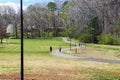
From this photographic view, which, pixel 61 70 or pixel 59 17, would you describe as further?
pixel 59 17

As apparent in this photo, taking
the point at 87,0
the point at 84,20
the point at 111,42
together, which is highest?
the point at 87,0

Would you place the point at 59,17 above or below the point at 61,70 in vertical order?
above

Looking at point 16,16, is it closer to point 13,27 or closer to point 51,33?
point 13,27

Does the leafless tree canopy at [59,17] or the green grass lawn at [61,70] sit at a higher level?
the leafless tree canopy at [59,17]

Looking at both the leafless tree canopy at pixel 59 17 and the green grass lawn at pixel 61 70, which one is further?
the leafless tree canopy at pixel 59 17

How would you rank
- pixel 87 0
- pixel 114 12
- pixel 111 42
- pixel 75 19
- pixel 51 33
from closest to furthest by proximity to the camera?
pixel 111 42 → pixel 114 12 → pixel 87 0 → pixel 75 19 → pixel 51 33

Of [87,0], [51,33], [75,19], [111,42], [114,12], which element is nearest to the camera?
[111,42]

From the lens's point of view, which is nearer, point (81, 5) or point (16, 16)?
point (81, 5)

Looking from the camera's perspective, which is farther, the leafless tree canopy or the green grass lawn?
the leafless tree canopy

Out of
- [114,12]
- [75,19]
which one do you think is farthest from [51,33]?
[114,12]

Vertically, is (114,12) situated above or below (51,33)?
above

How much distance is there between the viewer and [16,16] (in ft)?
415

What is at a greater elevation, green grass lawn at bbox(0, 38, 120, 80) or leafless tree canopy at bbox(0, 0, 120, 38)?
leafless tree canopy at bbox(0, 0, 120, 38)

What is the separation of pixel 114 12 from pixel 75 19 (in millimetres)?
21902
